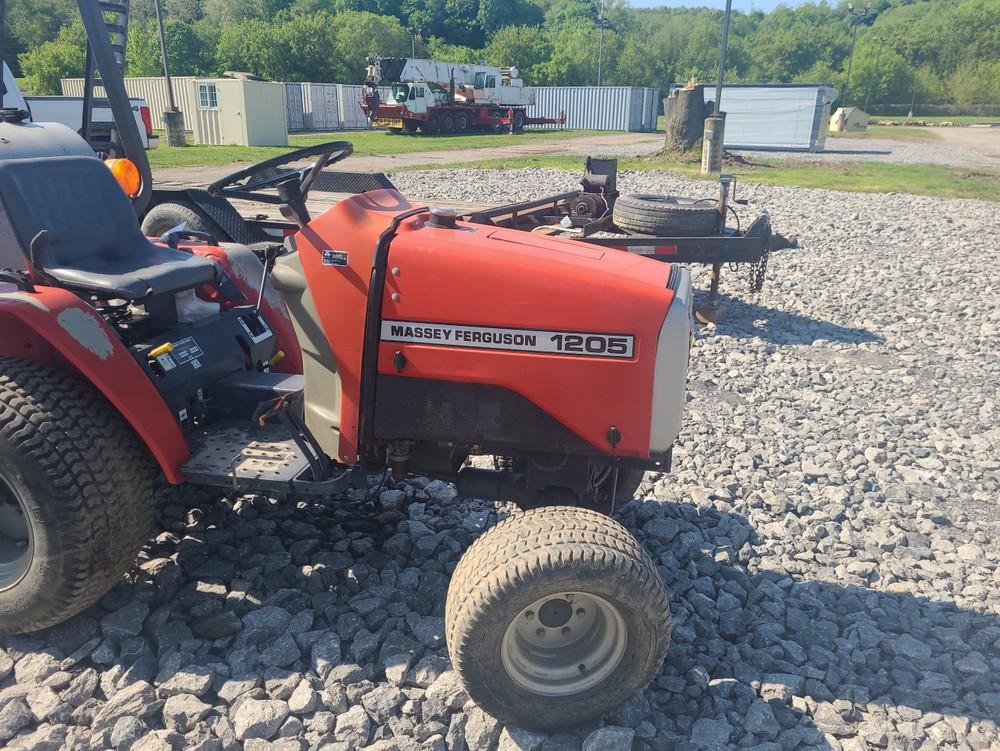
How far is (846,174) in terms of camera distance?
55.8ft

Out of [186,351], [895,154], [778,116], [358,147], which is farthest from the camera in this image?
[358,147]

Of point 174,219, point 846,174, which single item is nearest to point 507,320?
point 174,219

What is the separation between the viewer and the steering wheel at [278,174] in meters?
2.63

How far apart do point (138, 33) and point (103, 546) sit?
51.0 metres

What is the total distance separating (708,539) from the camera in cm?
347

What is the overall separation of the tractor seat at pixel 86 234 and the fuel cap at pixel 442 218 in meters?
1.05

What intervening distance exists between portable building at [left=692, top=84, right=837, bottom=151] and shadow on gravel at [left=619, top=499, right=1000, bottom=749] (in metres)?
22.4

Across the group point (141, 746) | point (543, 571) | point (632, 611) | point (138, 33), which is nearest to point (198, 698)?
point (141, 746)

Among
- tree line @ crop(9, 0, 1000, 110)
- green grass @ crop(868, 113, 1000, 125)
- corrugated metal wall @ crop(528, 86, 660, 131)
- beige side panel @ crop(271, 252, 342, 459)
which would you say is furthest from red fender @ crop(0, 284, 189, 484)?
green grass @ crop(868, 113, 1000, 125)

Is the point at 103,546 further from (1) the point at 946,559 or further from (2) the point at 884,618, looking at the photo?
(1) the point at 946,559

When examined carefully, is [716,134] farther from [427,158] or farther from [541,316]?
[541,316]

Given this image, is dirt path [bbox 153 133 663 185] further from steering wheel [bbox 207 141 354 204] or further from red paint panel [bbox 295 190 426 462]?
red paint panel [bbox 295 190 426 462]

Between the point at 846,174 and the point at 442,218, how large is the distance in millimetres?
16632

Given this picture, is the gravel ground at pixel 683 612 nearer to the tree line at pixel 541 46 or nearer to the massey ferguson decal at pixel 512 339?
the massey ferguson decal at pixel 512 339
